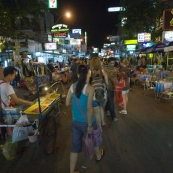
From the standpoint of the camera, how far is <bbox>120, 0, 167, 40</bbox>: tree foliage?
65.2ft

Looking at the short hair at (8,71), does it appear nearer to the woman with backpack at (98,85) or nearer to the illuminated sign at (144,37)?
the woman with backpack at (98,85)

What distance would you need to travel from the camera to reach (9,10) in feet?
29.1

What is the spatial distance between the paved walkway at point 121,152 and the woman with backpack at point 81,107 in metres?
0.77

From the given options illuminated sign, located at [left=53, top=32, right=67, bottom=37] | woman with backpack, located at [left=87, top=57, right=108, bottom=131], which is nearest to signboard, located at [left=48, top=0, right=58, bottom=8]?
illuminated sign, located at [left=53, top=32, right=67, bottom=37]

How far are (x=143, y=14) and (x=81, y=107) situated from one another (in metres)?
20.9

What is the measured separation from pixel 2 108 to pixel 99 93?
2264 mm

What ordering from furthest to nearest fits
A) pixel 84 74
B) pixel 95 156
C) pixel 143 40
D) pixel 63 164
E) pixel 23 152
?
pixel 143 40
pixel 23 152
pixel 95 156
pixel 63 164
pixel 84 74

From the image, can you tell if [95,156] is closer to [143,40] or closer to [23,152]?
[23,152]

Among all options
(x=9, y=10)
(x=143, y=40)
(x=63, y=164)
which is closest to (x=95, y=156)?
(x=63, y=164)

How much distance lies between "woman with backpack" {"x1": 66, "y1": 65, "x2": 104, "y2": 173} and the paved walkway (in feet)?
2.52

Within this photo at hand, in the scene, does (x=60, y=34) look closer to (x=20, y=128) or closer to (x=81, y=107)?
(x=20, y=128)

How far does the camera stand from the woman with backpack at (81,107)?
255 cm

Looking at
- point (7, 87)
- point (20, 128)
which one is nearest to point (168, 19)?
point (7, 87)

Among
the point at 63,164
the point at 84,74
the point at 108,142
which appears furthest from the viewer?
the point at 108,142
